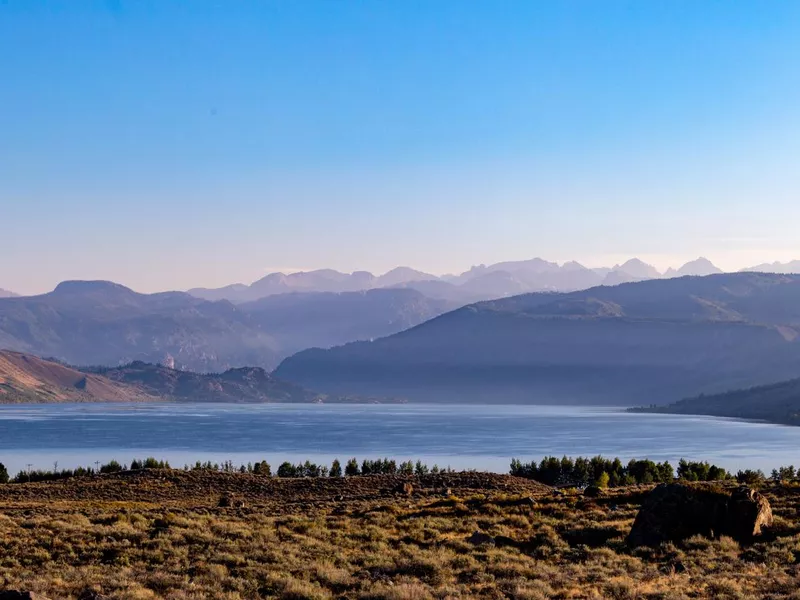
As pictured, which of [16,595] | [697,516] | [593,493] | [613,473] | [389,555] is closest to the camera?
[16,595]

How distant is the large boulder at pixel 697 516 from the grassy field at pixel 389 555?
813mm

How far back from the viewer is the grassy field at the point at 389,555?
2295 cm

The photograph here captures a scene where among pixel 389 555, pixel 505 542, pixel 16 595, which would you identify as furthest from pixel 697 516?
pixel 16 595

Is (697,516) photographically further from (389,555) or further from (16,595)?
(16,595)

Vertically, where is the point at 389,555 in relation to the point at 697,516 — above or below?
below

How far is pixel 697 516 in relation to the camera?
31.4 meters

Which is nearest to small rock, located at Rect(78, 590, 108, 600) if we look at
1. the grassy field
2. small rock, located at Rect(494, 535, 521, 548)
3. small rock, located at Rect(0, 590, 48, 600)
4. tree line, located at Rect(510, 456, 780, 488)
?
the grassy field

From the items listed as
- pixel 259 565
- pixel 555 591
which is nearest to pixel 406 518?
pixel 259 565

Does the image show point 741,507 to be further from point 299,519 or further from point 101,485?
point 101,485

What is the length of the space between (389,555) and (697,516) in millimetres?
10378

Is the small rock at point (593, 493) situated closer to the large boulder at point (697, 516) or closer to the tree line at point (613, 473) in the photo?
the large boulder at point (697, 516)

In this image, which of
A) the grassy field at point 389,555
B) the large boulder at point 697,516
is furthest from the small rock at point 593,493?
the large boulder at point 697,516

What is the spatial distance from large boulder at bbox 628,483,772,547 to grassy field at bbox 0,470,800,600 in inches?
32.0

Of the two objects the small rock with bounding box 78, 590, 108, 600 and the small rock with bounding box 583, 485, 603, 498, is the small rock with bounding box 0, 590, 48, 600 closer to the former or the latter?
the small rock with bounding box 78, 590, 108, 600
